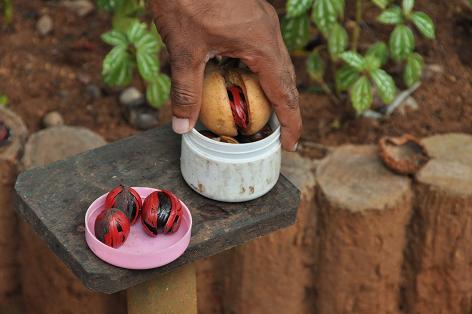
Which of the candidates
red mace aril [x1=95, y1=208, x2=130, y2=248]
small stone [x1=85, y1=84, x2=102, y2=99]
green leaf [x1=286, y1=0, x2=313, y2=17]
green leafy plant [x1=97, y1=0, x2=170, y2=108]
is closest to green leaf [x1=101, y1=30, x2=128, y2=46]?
green leafy plant [x1=97, y1=0, x2=170, y2=108]

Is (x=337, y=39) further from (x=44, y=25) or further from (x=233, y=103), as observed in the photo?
(x=44, y=25)

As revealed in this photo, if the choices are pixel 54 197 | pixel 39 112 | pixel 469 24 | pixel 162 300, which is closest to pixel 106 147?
pixel 54 197

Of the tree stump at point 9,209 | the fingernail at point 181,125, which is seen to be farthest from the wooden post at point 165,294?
the tree stump at point 9,209

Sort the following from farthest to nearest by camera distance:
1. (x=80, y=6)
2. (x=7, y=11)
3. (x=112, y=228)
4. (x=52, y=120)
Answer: (x=80, y=6)
(x=7, y=11)
(x=52, y=120)
(x=112, y=228)

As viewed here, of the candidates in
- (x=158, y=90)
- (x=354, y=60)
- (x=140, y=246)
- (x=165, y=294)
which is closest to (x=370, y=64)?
(x=354, y=60)

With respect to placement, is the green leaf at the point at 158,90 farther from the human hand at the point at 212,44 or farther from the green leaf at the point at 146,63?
the human hand at the point at 212,44

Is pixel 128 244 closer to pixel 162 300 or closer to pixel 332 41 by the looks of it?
pixel 162 300
